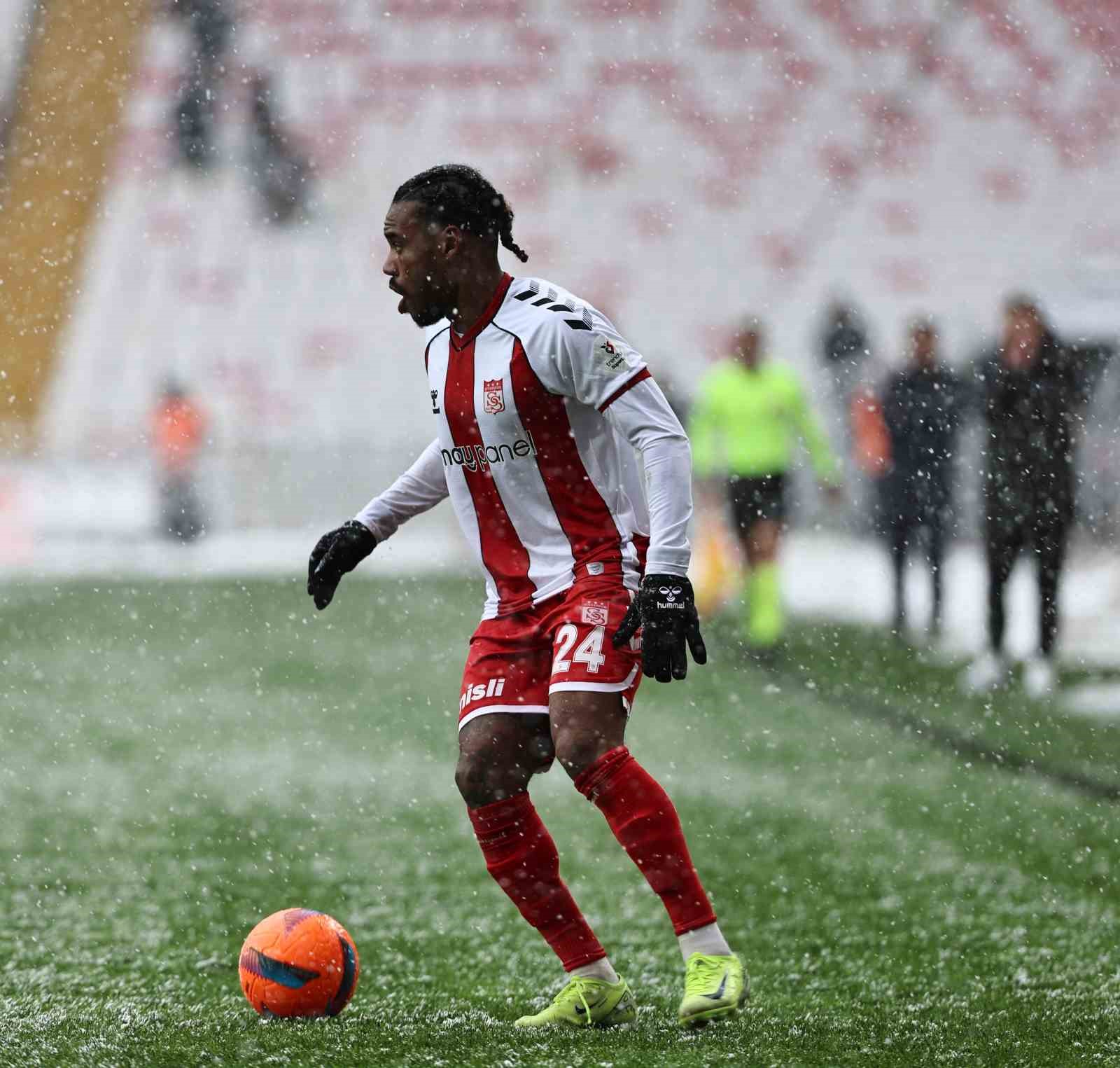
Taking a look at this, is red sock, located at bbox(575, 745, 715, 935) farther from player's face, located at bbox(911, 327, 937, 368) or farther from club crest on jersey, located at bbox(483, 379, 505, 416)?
player's face, located at bbox(911, 327, 937, 368)

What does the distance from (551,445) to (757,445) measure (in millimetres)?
6377

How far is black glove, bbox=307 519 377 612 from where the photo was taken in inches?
135

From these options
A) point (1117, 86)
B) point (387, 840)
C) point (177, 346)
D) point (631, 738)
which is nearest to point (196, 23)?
point (177, 346)

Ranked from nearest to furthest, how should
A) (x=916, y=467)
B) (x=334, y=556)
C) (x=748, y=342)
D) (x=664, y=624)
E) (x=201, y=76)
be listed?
(x=664, y=624)
(x=334, y=556)
(x=748, y=342)
(x=916, y=467)
(x=201, y=76)

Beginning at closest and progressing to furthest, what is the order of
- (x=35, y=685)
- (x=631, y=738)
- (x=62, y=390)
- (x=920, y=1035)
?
(x=920, y=1035), (x=631, y=738), (x=35, y=685), (x=62, y=390)

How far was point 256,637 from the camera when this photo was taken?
34.3 ft

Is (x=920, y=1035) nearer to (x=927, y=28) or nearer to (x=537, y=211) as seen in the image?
(x=537, y=211)

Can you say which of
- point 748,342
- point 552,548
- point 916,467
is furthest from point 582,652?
point 916,467

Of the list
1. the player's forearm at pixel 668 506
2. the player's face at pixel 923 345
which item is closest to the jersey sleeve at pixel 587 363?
the player's forearm at pixel 668 506

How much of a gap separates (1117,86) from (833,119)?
3.28 m

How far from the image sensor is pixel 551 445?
316 centimetres

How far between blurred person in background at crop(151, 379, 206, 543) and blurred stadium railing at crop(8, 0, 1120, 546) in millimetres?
2040

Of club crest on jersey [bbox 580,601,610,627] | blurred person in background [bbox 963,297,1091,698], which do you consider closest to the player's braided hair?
club crest on jersey [bbox 580,601,610,627]

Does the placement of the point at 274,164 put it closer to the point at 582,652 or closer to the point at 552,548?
the point at 552,548
